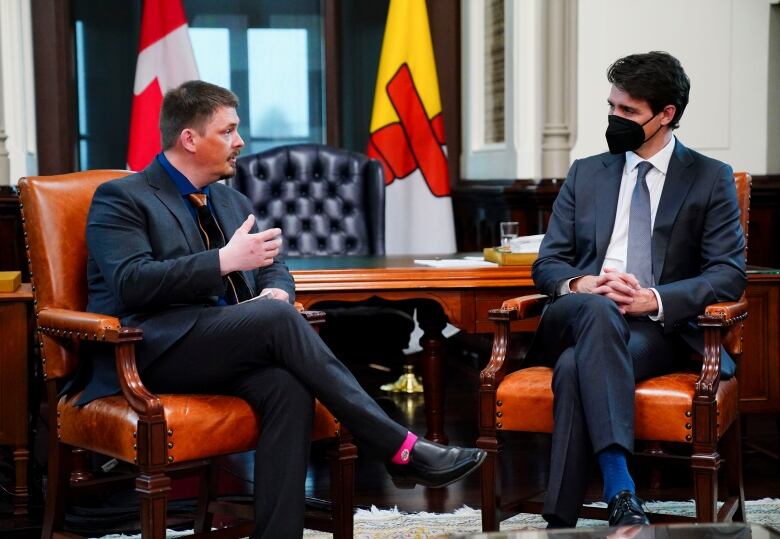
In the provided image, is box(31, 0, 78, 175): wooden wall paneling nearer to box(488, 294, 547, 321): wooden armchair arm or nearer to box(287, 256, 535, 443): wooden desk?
box(287, 256, 535, 443): wooden desk

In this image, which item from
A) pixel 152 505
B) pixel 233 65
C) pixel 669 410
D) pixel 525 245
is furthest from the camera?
pixel 233 65

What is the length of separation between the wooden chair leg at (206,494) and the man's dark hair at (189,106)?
879mm

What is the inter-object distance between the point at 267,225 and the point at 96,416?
7.09 feet

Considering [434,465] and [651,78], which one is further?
[651,78]

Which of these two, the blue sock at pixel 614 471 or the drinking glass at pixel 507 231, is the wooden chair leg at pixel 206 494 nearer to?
the blue sock at pixel 614 471

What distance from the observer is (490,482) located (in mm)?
2781

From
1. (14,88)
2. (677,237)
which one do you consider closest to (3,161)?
(14,88)

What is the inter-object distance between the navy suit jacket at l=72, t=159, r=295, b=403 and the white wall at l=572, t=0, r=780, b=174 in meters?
2.85

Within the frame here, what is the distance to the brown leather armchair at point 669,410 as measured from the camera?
2.58m

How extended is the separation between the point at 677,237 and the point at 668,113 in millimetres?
350

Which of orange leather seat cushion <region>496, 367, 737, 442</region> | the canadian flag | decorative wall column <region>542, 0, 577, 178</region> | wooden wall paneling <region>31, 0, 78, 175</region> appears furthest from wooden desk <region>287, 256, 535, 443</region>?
wooden wall paneling <region>31, 0, 78, 175</region>

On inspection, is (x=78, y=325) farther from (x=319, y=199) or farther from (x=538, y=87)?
(x=538, y=87)

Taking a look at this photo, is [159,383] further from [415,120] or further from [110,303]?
[415,120]

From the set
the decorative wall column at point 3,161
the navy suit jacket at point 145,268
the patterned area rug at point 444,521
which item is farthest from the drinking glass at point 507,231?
the decorative wall column at point 3,161
